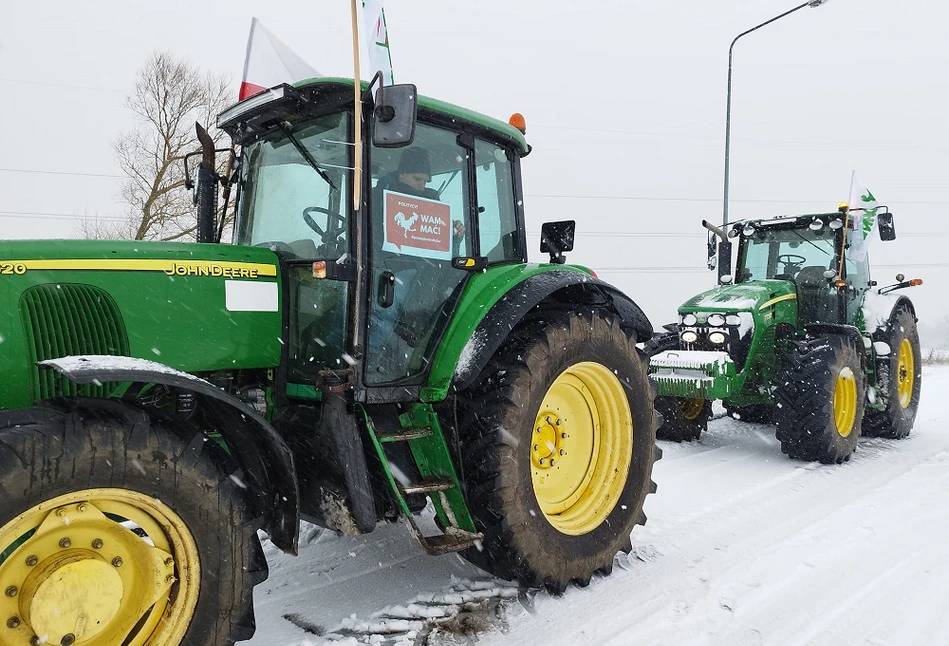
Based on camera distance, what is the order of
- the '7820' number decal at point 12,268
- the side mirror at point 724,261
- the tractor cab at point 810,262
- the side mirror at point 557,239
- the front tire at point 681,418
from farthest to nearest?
the side mirror at point 724,261 → the tractor cab at point 810,262 → the front tire at point 681,418 → the side mirror at point 557,239 → the '7820' number decal at point 12,268

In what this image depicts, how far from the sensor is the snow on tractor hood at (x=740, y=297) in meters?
6.14

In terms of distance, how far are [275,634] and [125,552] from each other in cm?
84

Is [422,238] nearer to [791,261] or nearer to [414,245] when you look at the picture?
[414,245]

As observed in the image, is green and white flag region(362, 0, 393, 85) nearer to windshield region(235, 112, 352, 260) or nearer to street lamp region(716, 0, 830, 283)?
windshield region(235, 112, 352, 260)

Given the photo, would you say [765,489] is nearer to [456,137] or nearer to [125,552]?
[456,137]

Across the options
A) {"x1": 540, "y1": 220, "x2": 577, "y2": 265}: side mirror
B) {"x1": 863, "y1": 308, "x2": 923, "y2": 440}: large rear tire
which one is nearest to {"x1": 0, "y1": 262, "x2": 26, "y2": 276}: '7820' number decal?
{"x1": 540, "y1": 220, "x2": 577, "y2": 265}: side mirror

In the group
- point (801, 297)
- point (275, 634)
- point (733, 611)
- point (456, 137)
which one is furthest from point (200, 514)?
point (801, 297)

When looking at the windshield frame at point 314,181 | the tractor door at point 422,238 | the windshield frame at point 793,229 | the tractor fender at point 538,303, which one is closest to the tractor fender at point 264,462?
the tractor door at point 422,238

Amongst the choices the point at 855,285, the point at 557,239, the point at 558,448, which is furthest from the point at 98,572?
the point at 855,285

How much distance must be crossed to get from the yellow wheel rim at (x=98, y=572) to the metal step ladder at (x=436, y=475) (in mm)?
869

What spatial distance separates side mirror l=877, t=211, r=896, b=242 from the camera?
6.86m

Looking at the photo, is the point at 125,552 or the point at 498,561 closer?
the point at 125,552

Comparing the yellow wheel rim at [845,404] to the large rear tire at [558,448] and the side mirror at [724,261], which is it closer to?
the side mirror at [724,261]

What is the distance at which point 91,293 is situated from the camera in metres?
2.32
